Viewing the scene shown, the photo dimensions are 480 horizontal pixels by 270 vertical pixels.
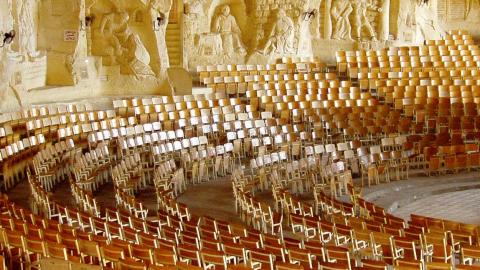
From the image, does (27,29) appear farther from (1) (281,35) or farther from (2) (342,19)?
(2) (342,19)

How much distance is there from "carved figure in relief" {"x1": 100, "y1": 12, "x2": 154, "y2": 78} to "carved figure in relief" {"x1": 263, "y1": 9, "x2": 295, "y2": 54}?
392 cm

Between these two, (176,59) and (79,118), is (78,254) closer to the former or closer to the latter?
(79,118)

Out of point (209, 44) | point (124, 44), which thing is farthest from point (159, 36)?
point (209, 44)

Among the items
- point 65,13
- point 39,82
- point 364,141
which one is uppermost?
point 65,13

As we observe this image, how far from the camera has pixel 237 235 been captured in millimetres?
9680

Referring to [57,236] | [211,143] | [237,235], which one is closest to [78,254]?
[57,236]

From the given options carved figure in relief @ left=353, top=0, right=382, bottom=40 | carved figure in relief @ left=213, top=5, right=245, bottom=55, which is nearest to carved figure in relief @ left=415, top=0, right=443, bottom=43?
carved figure in relief @ left=353, top=0, right=382, bottom=40

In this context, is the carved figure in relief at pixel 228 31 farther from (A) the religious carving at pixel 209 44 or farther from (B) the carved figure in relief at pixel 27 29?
(B) the carved figure in relief at pixel 27 29

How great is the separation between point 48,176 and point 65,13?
6.76 m

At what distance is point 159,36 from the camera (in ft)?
68.2

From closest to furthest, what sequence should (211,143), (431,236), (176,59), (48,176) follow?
1. (431,236)
2. (48,176)
3. (211,143)
4. (176,59)

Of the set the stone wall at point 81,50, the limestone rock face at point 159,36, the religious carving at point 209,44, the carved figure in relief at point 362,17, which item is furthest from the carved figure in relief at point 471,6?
the stone wall at point 81,50

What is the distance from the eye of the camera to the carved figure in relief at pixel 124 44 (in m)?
20.3

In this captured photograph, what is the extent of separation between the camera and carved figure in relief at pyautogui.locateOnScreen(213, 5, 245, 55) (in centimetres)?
2227
